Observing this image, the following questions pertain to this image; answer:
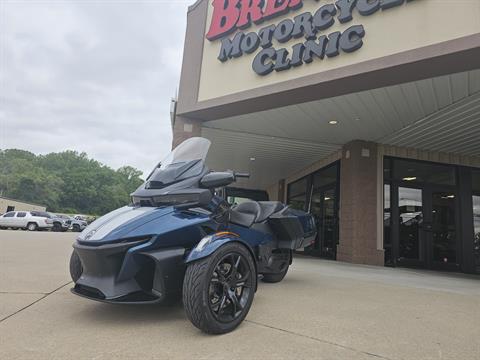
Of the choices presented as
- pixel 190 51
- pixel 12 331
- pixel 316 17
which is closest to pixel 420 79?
pixel 316 17

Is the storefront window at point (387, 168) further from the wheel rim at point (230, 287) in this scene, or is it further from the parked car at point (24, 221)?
the parked car at point (24, 221)

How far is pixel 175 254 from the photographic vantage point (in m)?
2.46

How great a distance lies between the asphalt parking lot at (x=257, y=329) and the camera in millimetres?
2008

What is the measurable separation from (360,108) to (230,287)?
18.8ft

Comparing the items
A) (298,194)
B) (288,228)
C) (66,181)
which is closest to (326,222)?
(298,194)

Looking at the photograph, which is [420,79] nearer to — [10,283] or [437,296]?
[437,296]

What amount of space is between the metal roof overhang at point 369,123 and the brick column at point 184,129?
529 millimetres

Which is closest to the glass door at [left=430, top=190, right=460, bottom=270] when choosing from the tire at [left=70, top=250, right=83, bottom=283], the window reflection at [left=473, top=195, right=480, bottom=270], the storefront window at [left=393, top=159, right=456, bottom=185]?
the storefront window at [left=393, top=159, right=456, bottom=185]

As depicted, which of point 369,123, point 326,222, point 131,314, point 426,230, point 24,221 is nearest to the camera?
point 131,314

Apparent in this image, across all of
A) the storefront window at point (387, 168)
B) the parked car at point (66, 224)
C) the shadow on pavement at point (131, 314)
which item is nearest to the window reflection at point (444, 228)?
the storefront window at point (387, 168)

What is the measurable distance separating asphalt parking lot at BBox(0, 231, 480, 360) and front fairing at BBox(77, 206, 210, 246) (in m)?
0.59

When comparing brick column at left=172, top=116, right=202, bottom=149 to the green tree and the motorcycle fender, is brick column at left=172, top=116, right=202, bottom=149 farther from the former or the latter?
the green tree

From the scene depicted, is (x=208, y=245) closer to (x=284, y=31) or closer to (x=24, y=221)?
(x=284, y=31)

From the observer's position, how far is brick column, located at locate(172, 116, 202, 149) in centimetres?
794
